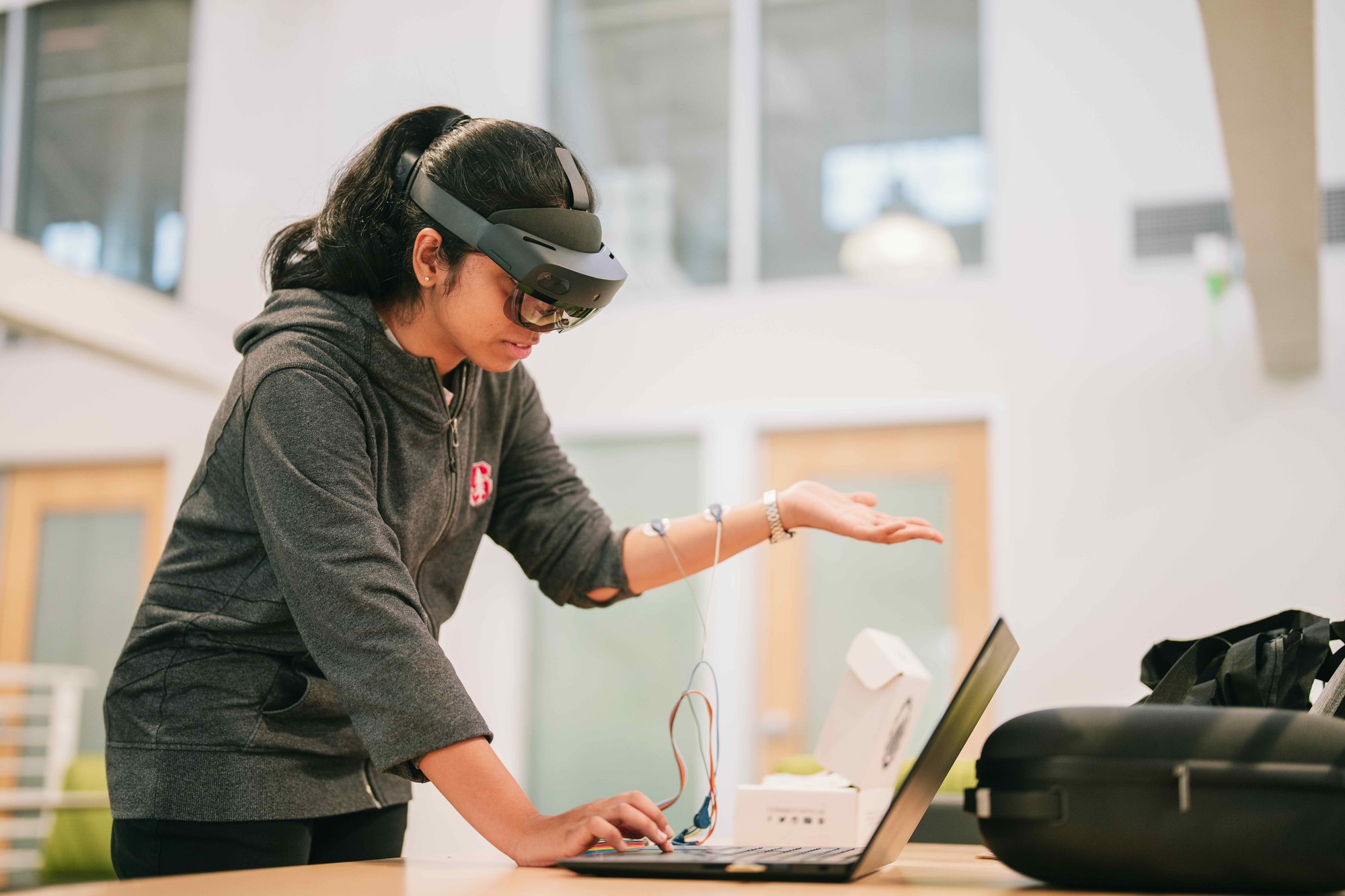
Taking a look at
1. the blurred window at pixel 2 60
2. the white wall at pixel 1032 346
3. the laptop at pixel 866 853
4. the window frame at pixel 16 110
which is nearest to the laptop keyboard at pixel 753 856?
the laptop at pixel 866 853

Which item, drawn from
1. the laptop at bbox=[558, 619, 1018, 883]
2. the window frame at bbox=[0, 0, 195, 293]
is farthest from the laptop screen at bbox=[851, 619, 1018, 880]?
the window frame at bbox=[0, 0, 195, 293]

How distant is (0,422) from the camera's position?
18.7 ft

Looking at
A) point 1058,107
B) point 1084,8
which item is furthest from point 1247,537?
point 1084,8

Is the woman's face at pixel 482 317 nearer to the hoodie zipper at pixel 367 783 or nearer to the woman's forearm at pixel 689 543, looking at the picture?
the woman's forearm at pixel 689 543

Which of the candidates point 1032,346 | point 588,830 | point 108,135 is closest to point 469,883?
point 588,830

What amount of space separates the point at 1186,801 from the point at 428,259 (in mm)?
808

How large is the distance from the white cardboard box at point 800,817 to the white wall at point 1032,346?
3.04 m

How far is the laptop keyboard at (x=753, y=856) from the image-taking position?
31.3 inches

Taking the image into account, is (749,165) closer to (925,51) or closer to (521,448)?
(925,51)

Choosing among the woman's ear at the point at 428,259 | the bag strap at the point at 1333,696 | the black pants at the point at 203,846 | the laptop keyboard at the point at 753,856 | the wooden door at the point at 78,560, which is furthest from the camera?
the wooden door at the point at 78,560

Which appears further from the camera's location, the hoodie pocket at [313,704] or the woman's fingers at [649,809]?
the hoodie pocket at [313,704]

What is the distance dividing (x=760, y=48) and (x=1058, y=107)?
1.33 metres

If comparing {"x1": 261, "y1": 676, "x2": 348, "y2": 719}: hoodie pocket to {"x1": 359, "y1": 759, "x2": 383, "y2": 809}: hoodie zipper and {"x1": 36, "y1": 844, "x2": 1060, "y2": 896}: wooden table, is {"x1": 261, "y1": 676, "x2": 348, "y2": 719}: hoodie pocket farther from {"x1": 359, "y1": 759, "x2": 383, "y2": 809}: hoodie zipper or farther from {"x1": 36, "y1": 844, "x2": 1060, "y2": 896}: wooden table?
{"x1": 36, "y1": 844, "x2": 1060, "y2": 896}: wooden table

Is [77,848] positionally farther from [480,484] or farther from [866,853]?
[866,853]
